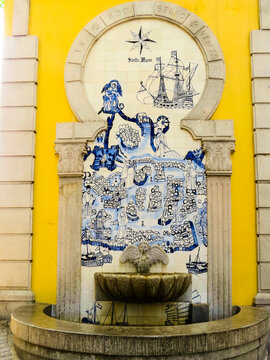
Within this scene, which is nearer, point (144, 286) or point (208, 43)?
point (144, 286)

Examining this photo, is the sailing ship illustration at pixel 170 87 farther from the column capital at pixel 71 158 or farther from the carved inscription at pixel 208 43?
the column capital at pixel 71 158

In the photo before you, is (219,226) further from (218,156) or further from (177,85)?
(177,85)

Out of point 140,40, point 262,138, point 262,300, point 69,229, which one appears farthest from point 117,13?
point 262,300

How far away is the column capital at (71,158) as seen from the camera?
738 centimetres

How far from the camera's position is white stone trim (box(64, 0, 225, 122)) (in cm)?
747

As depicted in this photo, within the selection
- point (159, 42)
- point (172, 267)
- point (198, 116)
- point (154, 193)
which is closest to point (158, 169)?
point (154, 193)

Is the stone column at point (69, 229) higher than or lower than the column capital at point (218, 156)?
lower

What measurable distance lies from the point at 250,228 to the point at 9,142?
458 centimetres

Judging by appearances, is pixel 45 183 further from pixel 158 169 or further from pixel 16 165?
pixel 158 169

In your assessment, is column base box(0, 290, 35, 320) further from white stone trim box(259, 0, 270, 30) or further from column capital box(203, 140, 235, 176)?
white stone trim box(259, 0, 270, 30)

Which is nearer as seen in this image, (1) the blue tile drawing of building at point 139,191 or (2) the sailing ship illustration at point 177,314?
(2) the sailing ship illustration at point 177,314

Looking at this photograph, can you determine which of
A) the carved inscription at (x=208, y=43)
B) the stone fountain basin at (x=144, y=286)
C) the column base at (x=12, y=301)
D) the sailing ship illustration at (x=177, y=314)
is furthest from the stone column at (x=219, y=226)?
the column base at (x=12, y=301)

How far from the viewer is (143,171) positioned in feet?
24.1

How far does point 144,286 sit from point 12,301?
248cm
